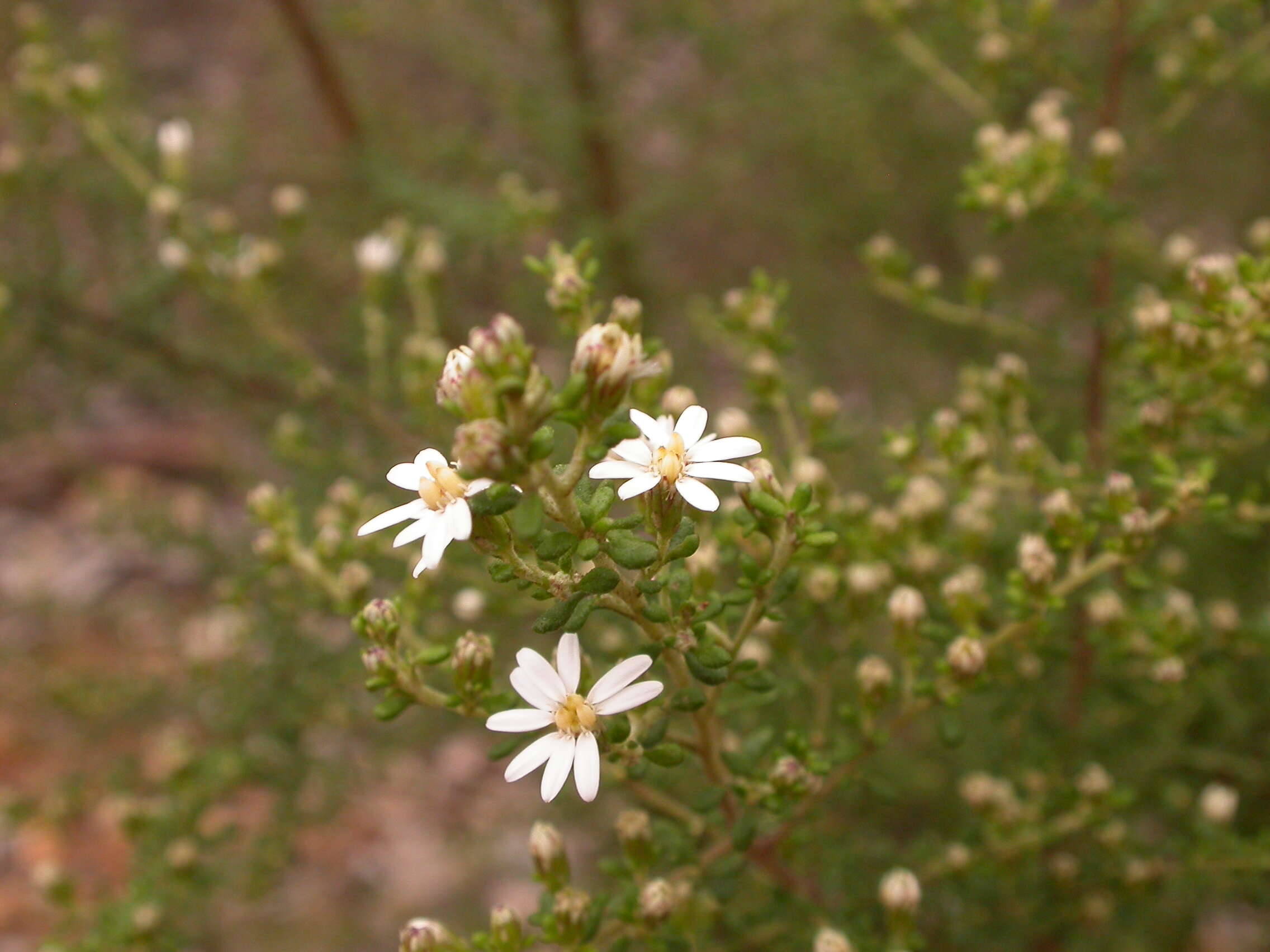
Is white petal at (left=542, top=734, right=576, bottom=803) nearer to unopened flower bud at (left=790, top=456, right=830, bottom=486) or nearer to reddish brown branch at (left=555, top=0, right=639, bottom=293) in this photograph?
unopened flower bud at (left=790, top=456, right=830, bottom=486)

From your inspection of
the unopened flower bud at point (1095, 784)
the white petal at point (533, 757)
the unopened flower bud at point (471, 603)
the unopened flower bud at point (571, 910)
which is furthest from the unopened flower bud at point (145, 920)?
the unopened flower bud at point (1095, 784)

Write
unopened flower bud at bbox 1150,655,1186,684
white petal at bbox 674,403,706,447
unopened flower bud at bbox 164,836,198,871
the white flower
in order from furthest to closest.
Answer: the white flower
unopened flower bud at bbox 164,836,198,871
unopened flower bud at bbox 1150,655,1186,684
white petal at bbox 674,403,706,447

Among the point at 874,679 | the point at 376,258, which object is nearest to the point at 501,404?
the point at 874,679

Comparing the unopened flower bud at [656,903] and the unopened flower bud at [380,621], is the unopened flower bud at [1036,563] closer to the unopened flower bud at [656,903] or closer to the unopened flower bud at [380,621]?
the unopened flower bud at [656,903]

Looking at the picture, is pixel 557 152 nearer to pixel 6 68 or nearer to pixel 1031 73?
pixel 1031 73

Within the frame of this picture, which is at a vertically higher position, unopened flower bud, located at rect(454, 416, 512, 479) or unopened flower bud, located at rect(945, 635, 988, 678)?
unopened flower bud, located at rect(454, 416, 512, 479)

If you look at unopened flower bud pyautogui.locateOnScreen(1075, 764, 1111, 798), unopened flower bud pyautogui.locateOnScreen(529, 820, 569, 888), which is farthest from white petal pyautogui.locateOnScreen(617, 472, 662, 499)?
unopened flower bud pyautogui.locateOnScreen(1075, 764, 1111, 798)

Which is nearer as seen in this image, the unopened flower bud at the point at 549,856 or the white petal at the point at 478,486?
the white petal at the point at 478,486
